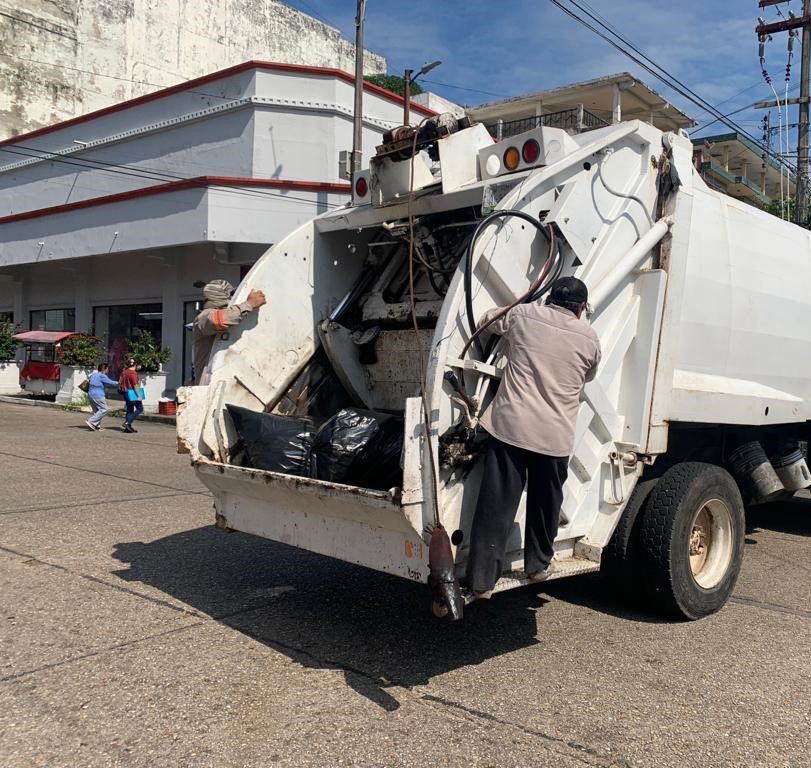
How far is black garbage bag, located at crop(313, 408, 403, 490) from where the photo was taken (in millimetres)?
4312

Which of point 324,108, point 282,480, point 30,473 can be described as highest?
point 324,108

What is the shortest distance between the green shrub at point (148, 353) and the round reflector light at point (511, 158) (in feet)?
50.1

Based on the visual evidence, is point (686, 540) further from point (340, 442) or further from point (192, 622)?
point (192, 622)

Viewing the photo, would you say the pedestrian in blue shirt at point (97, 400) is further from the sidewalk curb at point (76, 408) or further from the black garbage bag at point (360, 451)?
the black garbage bag at point (360, 451)

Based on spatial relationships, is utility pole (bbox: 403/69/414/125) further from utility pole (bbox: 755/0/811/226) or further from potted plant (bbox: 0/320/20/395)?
potted plant (bbox: 0/320/20/395)

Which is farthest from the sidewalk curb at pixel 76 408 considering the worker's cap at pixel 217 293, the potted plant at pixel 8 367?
the worker's cap at pixel 217 293

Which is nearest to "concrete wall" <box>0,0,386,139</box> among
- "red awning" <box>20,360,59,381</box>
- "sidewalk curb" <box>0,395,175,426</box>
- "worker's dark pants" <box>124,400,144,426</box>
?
"red awning" <box>20,360,59,381</box>

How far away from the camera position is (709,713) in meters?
3.51

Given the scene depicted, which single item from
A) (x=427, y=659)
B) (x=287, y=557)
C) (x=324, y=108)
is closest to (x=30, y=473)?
(x=287, y=557)

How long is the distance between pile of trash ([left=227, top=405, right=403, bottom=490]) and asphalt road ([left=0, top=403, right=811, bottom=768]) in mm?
841

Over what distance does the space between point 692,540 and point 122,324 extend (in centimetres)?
1929

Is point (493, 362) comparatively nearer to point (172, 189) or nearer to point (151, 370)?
point (172, 189)

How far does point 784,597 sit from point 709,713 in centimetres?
216

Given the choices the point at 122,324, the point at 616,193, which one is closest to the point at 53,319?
the point at 122,324
